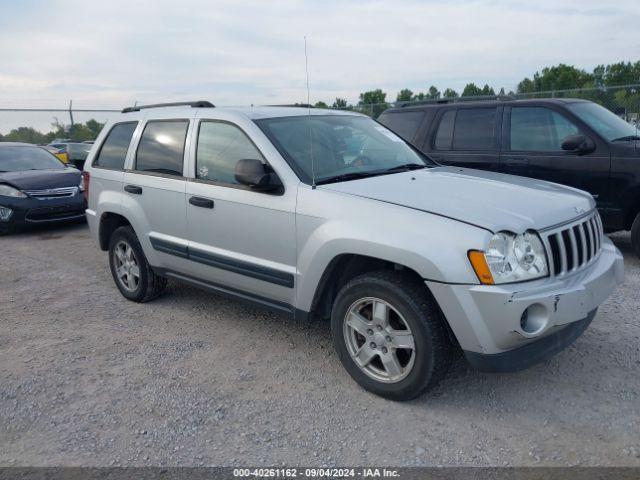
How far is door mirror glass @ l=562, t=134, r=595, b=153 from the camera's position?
232 inches

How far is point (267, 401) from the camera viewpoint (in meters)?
3.39

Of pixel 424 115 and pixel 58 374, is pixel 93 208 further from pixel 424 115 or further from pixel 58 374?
pixel 424 115

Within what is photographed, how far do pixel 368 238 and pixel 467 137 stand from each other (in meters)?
4.07

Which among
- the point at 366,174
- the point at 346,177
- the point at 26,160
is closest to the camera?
the point at 346,177

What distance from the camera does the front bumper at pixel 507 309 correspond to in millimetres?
2820

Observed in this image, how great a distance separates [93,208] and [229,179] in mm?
2087

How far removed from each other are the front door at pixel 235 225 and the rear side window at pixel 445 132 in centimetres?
347

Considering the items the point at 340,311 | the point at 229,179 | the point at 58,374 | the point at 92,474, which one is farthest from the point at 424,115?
the point at 92,474

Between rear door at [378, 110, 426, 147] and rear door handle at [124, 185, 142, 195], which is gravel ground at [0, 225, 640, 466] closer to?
rear door handle at [124, 185, 142, 195]

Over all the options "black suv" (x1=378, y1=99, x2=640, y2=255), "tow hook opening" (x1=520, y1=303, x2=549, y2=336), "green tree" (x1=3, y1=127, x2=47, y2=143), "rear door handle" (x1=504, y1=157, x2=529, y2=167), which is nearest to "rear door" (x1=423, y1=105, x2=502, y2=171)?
"black suv" (x1=378, y1=99, x2=640, y2=255)

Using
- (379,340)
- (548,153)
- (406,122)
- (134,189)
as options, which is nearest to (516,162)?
(548,153)

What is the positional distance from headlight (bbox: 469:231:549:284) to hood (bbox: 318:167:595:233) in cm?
6

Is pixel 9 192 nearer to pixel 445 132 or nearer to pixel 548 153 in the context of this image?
pixel 445 132

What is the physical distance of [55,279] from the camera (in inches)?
243
